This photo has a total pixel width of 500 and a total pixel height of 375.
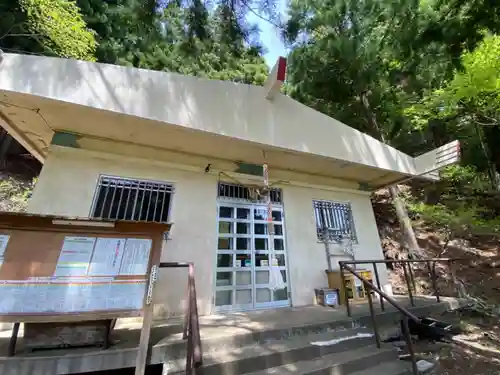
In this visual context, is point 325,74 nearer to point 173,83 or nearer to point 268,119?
point 268,119

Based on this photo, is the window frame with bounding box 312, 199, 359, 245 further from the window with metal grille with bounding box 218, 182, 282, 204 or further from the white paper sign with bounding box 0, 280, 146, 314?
the white paper sign with bounding box 0, 280, 146, 314

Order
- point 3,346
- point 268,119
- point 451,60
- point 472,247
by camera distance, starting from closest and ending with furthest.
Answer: point 3,346 < point 451,60 < point 268,119 < point 472,247

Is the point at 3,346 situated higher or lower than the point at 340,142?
lower

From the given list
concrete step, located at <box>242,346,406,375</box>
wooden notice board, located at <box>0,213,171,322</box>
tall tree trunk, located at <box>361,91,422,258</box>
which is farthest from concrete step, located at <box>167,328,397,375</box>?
tall tree trunk, located at <box>361,91,422,258</box>

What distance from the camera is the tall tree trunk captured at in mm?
7714

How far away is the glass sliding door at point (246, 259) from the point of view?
500 cm

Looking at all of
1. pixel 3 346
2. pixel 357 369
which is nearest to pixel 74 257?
pixel 3 346

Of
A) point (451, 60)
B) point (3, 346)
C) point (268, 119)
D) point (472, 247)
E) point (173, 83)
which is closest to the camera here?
point (3, 346)

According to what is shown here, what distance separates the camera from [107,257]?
2752mm

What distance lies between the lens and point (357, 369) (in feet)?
10.6

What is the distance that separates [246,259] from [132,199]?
2394 millimetres

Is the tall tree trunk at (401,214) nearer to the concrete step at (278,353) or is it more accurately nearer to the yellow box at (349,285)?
the yellow box at (349,285)

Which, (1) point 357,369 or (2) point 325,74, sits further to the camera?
(2) point 325,74

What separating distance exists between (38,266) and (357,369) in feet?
11.8
